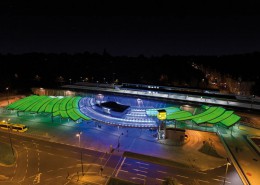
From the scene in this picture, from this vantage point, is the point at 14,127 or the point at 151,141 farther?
the point at 14,127

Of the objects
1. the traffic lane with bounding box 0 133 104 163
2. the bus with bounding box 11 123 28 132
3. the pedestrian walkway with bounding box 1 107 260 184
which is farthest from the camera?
the bus with bounding box 11 123 28 132

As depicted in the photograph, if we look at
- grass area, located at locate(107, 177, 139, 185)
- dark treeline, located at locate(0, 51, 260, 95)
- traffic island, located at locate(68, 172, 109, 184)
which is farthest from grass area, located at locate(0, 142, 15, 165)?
dark treeline, located at locate(0, 51, 260, 95)

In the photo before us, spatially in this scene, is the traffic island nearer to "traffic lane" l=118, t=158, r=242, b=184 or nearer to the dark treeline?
"traffic lane" l=118, t=158, r=242, b=184

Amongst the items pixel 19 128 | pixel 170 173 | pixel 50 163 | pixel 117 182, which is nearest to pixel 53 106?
pixel 19 128

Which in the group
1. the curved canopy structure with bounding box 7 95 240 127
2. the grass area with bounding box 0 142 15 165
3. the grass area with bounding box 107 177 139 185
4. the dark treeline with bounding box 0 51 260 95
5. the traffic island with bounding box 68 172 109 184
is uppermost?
the dark treeline with bounding box 0 51 260 95

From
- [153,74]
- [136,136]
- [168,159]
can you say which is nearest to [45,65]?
[153,74]

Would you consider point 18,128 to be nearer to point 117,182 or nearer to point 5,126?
point 5,126
